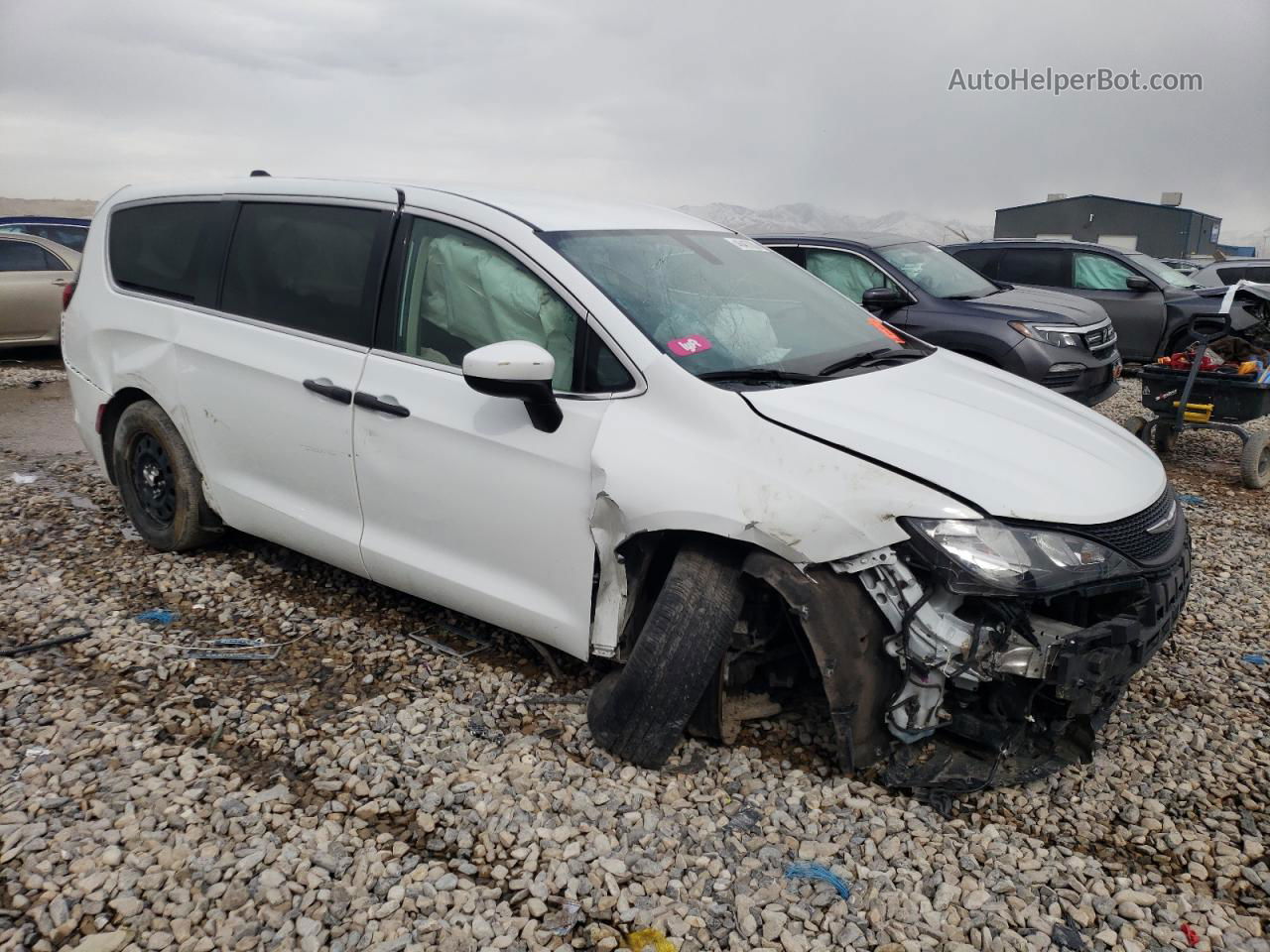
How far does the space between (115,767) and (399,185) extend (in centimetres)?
231

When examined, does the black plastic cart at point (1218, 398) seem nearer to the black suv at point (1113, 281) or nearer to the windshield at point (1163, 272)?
the black suv at point (1113, 281)

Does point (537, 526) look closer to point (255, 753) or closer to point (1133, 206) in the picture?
point (255, 753)

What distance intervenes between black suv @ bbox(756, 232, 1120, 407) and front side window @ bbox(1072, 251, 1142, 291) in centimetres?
308

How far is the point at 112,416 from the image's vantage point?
185 inches

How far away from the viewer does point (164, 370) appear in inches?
167

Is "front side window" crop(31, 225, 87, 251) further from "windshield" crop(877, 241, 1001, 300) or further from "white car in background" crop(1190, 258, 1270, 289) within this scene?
"white car in background" crop(1190, 258, 1270, 289)

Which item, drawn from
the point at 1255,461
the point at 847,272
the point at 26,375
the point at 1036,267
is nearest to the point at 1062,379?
the point at 1255,461

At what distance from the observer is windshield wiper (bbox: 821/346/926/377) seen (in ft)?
10.8

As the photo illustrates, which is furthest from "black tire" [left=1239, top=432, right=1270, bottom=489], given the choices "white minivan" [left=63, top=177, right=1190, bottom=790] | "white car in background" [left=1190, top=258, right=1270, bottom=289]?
"white car in background" [left=1190, top=258, right=1270, bottom=289]

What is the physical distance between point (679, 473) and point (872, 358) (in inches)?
44.0

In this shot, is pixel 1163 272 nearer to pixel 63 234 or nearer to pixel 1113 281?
pixel 1113 281

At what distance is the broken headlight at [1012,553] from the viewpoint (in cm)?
254

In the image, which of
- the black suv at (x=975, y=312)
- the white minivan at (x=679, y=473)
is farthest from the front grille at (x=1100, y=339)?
the white minivan at (x=679, y=473)

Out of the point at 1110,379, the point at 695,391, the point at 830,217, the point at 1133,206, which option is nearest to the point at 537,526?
the point at 695,391
